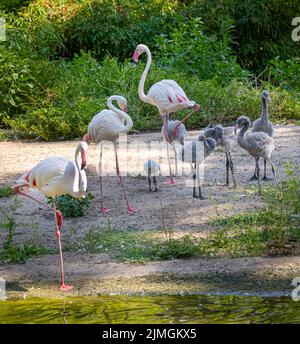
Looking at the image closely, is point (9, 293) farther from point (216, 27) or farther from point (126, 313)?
point (216, 27)

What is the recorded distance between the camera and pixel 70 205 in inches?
314

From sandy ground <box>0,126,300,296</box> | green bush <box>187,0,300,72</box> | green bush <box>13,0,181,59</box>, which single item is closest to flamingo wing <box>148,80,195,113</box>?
sandy ground <box>0,126,300,296</box>

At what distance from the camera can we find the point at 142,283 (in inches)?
258

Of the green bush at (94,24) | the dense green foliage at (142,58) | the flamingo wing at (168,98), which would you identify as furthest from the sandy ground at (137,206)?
the green bush at (94,24)

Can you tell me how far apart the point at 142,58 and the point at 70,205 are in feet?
21.7

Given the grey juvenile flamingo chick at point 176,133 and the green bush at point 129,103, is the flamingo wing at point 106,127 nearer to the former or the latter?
the grey juvenile flamingo chick at point 176,133

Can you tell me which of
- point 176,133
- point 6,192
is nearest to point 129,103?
point 176,133

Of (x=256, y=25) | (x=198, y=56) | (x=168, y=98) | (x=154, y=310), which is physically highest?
(x=256, y=25)

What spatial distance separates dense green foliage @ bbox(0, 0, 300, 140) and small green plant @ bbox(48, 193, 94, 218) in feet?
10.3

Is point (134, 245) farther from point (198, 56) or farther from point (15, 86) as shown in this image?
point (198, 56)
